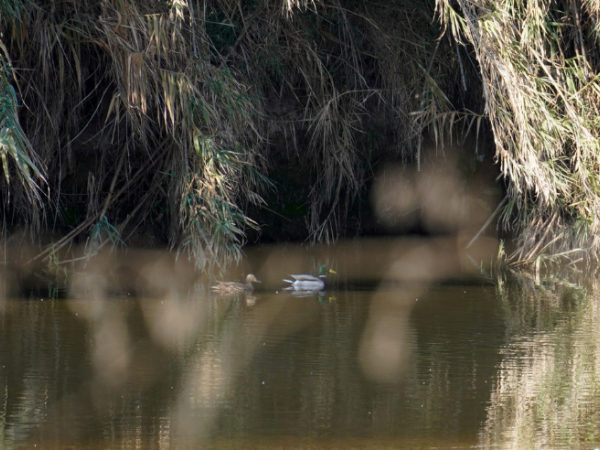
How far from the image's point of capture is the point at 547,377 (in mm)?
5578

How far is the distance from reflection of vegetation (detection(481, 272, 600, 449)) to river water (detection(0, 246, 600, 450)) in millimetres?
16

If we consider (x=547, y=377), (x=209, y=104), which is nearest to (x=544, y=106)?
(x=209, y=104)

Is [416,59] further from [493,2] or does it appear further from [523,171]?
[523,171]

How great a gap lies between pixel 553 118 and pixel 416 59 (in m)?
2.12

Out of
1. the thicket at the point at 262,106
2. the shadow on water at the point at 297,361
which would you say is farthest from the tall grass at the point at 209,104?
the shadow on water at the point at 297,361

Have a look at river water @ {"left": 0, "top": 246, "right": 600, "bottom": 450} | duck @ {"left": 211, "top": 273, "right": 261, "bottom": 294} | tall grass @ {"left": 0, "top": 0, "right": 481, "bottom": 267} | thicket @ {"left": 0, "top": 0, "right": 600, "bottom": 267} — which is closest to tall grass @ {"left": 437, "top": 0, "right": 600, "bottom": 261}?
thicket @ {"left": 0, "top": 0, "right": 600, "bottom": 267}

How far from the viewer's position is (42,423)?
4.64m

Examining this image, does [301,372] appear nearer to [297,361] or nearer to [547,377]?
[297,361]

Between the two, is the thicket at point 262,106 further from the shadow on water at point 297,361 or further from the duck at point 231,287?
the shadow on water at point 297,361

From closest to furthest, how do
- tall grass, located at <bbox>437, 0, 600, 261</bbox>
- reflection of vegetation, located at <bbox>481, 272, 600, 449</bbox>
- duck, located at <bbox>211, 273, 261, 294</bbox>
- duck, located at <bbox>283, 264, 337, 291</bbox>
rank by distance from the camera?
reflection of vegetation, located at <bbox>481, 272, 600, 449</bbox>
duck, located at <bbox>211, 273, 261, 294</bbox>
duck, located at <bbox>283, 264, 337, 291</bbox>
tall grass, located at <bbox>437, 0, 600, 261</bbox>

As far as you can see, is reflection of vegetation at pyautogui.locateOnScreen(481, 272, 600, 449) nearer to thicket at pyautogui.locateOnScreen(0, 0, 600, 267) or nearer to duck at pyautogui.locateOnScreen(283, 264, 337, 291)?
thicket at pyautogui.locateOnScreen(0, 0, 600, 267)

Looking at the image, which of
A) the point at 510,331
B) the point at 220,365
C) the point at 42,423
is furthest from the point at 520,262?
the point at 42,423

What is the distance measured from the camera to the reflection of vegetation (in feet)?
14.9

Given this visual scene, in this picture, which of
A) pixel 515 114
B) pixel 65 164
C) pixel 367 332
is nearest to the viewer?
pixel 367 332
